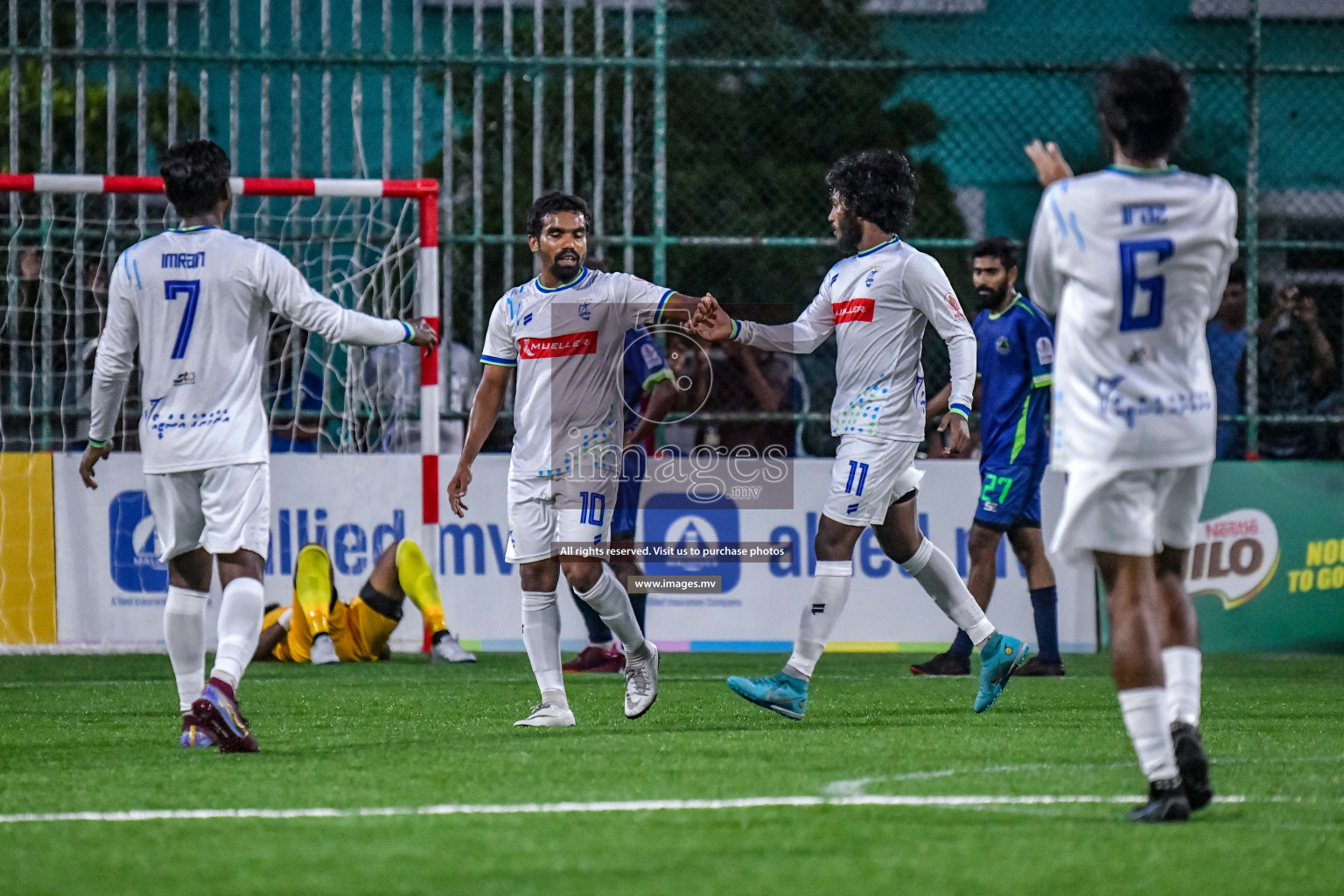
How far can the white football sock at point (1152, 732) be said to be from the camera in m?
4.46

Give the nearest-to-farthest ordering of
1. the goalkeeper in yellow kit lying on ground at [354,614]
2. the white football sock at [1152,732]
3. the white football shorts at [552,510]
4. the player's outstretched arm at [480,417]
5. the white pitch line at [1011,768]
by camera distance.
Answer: the white football sock at [1152,732], the white pitch line at [1011,768], the white football shorts at [552,510], the player's outstretched arm at [480,417], the goalkeeper in yellow kit lying on ground at [354,614]

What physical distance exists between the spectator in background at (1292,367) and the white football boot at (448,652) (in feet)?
17.3

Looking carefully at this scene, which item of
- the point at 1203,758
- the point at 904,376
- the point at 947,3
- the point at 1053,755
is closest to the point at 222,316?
the point at 904,376

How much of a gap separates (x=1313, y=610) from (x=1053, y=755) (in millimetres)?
5738

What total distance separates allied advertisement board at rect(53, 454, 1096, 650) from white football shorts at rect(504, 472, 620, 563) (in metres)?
4.00

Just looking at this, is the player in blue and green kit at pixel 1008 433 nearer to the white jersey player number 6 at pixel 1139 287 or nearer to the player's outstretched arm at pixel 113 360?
the player's outstretched arm at pixel 113 360

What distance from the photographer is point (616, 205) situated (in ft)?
37.3

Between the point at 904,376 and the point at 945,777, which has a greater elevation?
the point at 904,376

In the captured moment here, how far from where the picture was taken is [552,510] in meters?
6.80

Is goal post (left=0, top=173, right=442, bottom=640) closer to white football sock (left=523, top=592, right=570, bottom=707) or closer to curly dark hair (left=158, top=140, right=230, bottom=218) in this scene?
white football sock (left=523, top=592, right=570, bottom=707)

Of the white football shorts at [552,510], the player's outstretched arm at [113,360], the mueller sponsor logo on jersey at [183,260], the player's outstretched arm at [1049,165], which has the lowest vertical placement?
the white football shorts at [552,510]

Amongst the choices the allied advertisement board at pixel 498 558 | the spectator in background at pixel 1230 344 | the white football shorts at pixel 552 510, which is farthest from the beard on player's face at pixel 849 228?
the spectator in background at pixel 1230 344

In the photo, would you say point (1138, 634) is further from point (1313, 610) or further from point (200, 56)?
point (200, 56)

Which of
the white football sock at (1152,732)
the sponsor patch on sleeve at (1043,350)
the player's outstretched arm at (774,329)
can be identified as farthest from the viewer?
the sponsor patch on sleeve at (1043,350)
